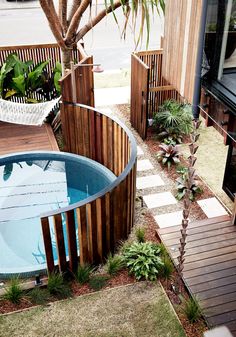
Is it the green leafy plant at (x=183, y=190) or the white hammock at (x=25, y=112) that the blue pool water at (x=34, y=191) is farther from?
the green leafy plant at (x=183, y=190)

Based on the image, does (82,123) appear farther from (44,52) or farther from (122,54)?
(122,54)

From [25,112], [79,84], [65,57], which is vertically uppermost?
[65,57]

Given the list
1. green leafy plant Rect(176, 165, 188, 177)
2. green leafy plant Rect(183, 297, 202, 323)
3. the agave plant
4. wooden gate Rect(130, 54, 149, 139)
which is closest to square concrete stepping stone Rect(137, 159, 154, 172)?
the agave plant

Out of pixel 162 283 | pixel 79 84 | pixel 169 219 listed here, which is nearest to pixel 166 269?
pixel 162 283

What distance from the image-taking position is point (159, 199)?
7.07m

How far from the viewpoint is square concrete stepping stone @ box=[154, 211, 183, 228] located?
647 centimetres

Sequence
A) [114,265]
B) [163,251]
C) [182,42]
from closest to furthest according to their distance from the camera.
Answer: [182,42] → [114,265] → [163,251]

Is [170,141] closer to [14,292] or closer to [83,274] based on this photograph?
[83,274]

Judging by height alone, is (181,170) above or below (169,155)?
below

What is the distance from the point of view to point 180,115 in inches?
351

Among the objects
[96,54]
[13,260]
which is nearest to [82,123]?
[13,260]

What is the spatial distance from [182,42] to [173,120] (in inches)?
175

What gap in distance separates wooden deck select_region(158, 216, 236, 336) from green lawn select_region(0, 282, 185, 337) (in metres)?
0.43

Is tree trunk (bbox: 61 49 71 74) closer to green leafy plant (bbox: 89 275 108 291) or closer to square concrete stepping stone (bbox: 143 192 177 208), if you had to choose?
square concrete stepping stone (bbox: 143 192 177 208)
